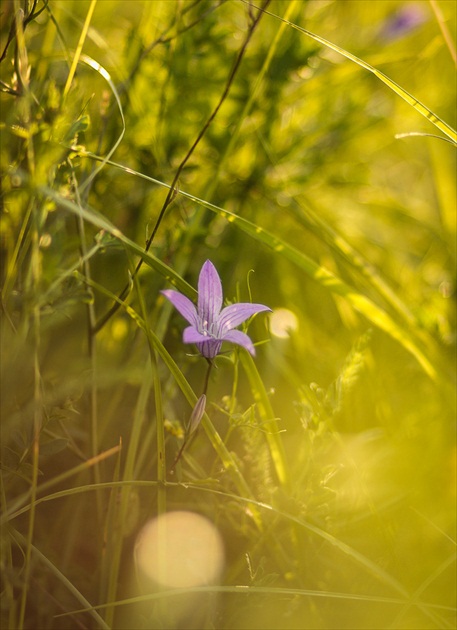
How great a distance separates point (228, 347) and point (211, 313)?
521 mm

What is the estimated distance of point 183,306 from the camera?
94cm

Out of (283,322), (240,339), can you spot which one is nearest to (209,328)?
(240,339)

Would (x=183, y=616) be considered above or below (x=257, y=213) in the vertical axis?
below

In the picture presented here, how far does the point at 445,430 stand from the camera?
139 centimetres

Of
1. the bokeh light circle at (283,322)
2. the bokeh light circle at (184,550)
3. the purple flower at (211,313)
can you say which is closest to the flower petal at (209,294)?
the purple flower at (211,313)

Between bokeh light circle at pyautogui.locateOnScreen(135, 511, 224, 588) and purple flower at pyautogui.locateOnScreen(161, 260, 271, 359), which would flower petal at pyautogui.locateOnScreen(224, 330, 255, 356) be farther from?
bokeh light circle at pyautogui.locateOnScreen(135, 511, 224, 588)

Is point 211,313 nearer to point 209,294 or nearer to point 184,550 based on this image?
point 209,294

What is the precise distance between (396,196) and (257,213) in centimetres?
81

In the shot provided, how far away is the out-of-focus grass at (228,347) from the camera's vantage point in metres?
1.05

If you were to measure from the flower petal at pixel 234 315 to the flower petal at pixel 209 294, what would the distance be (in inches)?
0.5

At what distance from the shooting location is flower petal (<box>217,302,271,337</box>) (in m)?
0.97

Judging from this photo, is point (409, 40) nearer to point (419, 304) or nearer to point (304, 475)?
point (419, 304)

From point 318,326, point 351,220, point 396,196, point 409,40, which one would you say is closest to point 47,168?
point 318,326

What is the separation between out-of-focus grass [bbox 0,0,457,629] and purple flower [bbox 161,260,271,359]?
0.05 m
